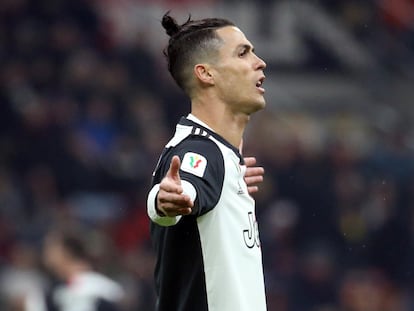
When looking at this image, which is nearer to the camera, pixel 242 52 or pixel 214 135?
pixel 214 135

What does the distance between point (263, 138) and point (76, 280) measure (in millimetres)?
5289

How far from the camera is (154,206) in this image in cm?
423

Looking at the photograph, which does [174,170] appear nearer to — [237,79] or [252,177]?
[237,79]

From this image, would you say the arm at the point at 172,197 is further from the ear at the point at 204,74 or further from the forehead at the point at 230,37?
the forehead at the point at 230,37

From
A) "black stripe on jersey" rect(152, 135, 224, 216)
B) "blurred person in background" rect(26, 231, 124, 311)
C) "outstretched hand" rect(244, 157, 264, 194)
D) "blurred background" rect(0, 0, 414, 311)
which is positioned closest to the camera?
"black stripe on jersey" rect(152, 135, 224, 216)

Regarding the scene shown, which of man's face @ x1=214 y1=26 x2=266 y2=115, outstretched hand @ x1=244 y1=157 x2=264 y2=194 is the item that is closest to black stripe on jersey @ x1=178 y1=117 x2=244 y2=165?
man's face @ x1=214 y1=26 x2=266 y2=115

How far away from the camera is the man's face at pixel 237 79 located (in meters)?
4.87

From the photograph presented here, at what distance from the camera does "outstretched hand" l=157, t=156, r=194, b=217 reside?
413 cm

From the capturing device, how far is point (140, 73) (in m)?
13.4

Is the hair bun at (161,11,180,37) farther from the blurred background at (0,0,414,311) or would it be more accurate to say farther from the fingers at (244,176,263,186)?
the blurred background at (0,0,414,311)

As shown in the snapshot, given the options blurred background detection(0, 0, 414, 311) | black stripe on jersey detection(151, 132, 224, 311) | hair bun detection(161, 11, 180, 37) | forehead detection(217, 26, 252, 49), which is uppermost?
blurred background detection(0, 0, 414, 311)

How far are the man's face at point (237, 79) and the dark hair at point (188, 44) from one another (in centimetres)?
4

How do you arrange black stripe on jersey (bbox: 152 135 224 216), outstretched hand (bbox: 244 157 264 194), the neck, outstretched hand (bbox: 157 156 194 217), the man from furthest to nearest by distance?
outstretched hand (bbox: 244 157 264 194) < the neck < the man < black stripe on jersey (bbox: 152 135 224 216) < outstretched hand (bbox: 157 156 194 217)

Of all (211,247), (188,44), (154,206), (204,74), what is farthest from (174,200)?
(188,44)
